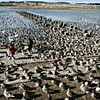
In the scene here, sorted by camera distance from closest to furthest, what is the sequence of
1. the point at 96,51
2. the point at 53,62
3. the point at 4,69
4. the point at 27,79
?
the point at 27,79
the point at 4,69
the point at 53,62
the point at 96,51

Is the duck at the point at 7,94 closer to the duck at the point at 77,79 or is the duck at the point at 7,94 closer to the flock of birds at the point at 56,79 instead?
the flock of birds at the point at 56,79

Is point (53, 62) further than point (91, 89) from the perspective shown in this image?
Yes

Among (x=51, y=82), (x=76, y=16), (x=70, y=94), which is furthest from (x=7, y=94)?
(x=76, y=16)

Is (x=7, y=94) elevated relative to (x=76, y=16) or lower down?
elevated

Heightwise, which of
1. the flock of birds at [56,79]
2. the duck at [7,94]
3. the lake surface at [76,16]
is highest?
the duck at [7,94]

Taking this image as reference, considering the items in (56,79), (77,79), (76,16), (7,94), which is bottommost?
(76,16)

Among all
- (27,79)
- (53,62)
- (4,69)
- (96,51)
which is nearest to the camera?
(27,79)

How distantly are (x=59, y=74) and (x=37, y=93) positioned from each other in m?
3.16

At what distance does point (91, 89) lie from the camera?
15.2 meters

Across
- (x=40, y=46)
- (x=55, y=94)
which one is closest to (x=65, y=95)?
(x=55, y=94)

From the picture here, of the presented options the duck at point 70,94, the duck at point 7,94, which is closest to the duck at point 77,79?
the duck at point 70,94

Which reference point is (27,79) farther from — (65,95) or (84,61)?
(84,61)

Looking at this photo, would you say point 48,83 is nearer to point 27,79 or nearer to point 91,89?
point 27,79

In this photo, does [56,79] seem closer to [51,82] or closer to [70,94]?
[51,82]
